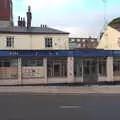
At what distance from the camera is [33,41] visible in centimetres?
5856

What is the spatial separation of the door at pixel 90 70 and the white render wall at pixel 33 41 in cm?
525

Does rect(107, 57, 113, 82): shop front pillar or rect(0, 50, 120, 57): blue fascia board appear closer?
rect(0, 50, 120, 57): blue fascia board

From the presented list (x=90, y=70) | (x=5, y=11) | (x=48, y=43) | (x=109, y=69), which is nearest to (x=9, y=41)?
(x=48, y=43)

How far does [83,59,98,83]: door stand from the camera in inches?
2137

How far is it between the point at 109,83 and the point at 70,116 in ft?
124

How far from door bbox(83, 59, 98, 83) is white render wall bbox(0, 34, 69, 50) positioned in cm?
525

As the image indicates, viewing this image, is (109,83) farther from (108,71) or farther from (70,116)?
(70,116)

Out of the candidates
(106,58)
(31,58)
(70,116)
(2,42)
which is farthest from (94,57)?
(70,116)

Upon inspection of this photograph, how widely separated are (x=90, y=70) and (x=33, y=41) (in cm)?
886

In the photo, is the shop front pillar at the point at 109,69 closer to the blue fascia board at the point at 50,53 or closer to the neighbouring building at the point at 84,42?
the blue fascia board at the point at 50,53

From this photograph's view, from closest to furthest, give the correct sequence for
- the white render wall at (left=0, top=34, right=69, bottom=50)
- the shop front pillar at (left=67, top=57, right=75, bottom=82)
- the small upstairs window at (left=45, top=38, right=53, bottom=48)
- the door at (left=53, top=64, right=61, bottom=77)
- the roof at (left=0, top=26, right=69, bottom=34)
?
1. the shop front pillar at (left=67, top=57, right=75, bottom=82)
2. the door at (left=53, top=64, right=61, bottom=77)
3. the white render wall at (left=0, top=34, right=69, bottom=50)
4. the roof at (left=0, top=26, right=69, bottom=34)
5. the small upstairs window at (left=45, top=38, right=53, bottom=48)

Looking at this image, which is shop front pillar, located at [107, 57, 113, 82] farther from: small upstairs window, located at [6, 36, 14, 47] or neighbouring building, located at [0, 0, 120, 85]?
small upstairs window, located at [6, 36, 14, 47]

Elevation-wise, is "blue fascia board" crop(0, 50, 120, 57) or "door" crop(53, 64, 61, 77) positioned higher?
"blue fascia board" crop(0, 50, 120, 57)

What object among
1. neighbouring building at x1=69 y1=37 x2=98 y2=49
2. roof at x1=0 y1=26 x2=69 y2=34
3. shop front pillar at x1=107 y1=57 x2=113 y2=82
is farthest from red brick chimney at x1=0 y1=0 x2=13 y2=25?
neighbouring building at x1=69 y1=37 x2=98 y2=49
